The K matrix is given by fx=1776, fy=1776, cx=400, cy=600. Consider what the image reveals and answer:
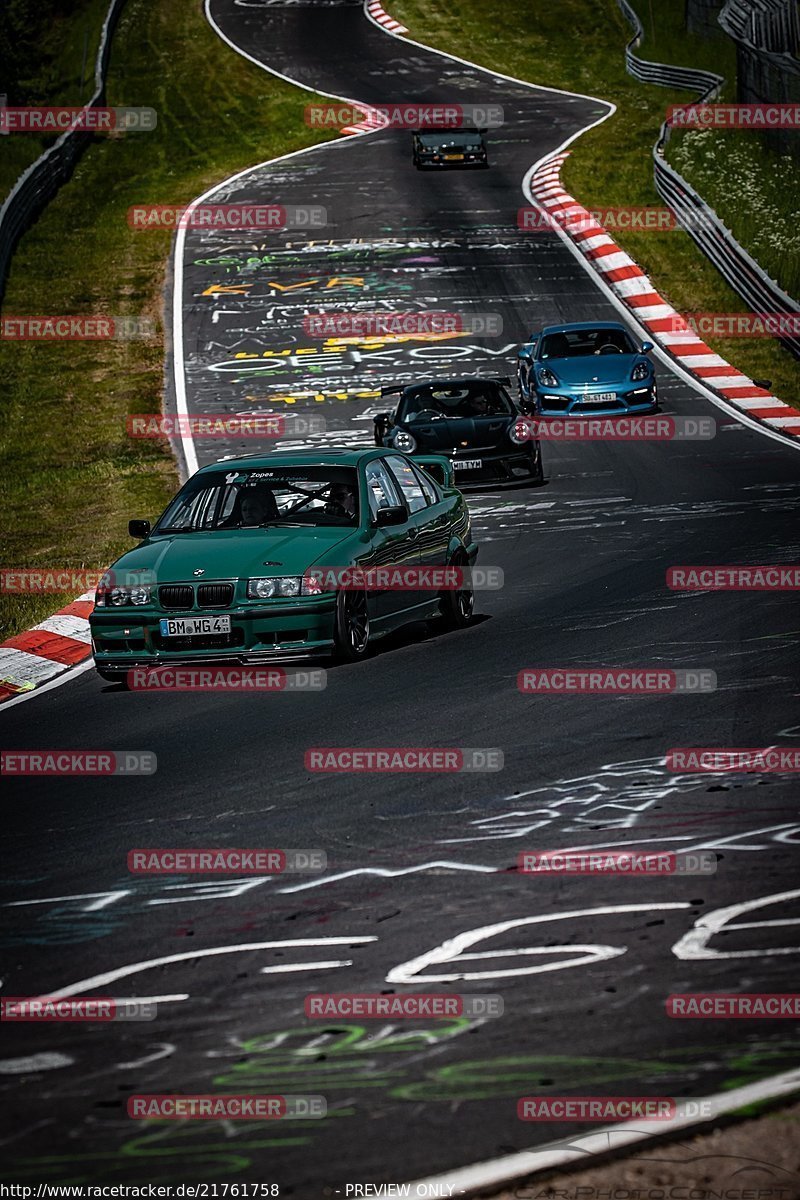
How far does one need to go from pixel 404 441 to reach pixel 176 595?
1027 cm

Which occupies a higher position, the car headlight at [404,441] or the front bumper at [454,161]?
the front bumper at [454,161]

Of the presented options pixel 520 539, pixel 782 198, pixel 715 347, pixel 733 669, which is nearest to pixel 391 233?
pixel 782 198

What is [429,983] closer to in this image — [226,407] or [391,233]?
[226,407]

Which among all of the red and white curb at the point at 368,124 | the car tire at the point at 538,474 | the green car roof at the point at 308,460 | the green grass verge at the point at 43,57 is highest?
the green grass verge at the point at 43,57

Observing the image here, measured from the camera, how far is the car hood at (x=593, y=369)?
23.5 metres

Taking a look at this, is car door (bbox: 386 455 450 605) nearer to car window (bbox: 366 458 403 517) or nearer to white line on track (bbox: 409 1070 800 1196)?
car window (bbox: 366 458 403 517)

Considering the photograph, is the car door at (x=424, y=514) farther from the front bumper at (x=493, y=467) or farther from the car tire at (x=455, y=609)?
the front bumper at (x=493, y=467)

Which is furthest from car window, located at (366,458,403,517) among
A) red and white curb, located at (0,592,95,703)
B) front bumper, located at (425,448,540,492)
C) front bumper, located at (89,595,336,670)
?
front bumper, located at (425,448,540,492)

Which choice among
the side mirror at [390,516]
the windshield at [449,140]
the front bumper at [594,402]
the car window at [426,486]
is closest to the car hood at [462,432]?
the front bumper at [594,402]

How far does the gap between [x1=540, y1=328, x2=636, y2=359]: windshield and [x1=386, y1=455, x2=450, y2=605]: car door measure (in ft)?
37.5

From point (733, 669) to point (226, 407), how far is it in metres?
17.0

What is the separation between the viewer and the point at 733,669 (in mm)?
9906

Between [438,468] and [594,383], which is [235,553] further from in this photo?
[594,383]

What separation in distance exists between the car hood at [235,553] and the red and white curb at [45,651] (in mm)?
1037
